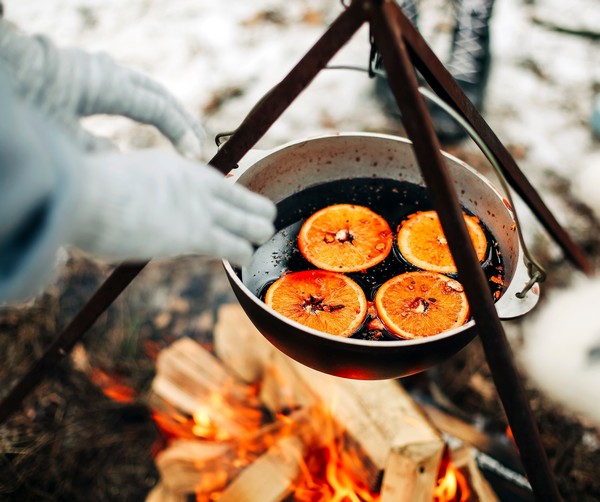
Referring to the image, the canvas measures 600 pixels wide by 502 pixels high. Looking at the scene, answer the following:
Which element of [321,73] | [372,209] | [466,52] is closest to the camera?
[372,209]

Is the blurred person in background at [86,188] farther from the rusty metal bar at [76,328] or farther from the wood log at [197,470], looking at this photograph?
the wood log at [197,470]

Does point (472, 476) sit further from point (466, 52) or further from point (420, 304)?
point (466, 52)

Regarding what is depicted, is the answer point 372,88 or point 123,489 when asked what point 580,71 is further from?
point 123,489

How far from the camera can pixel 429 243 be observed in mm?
2031

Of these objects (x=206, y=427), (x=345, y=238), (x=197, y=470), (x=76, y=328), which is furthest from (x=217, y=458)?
(x=345, y=238)

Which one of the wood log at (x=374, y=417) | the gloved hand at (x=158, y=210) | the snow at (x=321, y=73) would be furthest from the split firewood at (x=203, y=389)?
the snow at (x=321, y=73)

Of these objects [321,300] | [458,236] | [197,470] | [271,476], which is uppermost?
[458,236]

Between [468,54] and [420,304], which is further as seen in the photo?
[468,54]

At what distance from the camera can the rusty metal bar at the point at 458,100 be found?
142 centimetres

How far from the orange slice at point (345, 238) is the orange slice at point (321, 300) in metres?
0.08

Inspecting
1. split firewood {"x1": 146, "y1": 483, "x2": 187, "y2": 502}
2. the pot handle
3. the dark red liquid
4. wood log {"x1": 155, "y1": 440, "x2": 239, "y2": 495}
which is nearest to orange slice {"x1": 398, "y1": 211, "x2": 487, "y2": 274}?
the dark red liquid

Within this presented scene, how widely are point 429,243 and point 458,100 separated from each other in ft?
1.95

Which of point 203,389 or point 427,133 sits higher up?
point 427,133

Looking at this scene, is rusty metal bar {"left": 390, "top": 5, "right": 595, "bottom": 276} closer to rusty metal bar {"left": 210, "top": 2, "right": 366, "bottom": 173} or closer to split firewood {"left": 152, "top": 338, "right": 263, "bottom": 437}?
rusty metal bar {"left": 210, "top": 2, "right": 366, "bottom": 173}
